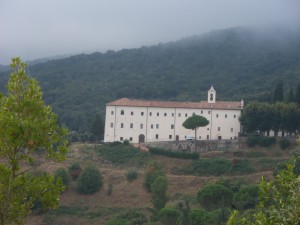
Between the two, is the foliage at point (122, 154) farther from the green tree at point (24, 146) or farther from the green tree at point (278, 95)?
the green tree at point (24, 146)

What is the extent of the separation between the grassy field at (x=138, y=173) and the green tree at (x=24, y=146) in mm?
30467

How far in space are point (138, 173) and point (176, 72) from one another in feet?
248

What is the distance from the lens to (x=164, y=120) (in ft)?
199

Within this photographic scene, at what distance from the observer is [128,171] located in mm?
50531

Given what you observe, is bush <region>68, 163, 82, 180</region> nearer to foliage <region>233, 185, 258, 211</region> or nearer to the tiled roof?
the tiled roof

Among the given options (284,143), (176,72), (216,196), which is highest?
(176,72)

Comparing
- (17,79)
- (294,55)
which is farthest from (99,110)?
(17,79)

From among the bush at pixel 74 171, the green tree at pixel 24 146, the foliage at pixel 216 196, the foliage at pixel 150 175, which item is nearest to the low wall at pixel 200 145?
the bush at pixel 74 171

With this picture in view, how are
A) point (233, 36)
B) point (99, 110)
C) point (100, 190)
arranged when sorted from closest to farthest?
point (100, 190) → point (99, 110) → point (233, 36)

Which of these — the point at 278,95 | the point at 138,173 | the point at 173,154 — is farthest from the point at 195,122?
the point at 278,95

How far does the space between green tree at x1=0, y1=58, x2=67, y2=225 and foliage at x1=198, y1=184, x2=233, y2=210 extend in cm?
2880

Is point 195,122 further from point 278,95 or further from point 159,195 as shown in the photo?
point 159,195

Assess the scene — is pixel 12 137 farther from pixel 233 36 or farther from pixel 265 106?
pixel 233 36

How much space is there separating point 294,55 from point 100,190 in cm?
8822
